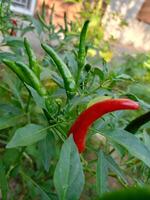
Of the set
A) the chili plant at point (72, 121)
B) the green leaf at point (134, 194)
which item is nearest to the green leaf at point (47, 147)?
the chili plant at point (72, 121)

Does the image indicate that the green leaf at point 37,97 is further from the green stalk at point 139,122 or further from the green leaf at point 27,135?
the green stalk at point 139,122

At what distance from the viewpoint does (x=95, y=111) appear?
705mm

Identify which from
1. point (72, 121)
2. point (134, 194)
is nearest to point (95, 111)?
point (72, 121)

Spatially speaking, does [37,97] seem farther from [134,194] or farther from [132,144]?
[134,194]

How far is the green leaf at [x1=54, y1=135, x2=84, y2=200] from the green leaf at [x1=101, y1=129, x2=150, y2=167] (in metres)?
0.13

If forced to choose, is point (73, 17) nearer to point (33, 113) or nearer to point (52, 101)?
point (33, 113)

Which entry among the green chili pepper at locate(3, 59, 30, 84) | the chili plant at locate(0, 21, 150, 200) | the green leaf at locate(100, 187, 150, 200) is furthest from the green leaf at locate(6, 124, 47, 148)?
the green leaf at locate(100, 187, 150, 200)

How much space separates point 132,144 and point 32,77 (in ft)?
0.76

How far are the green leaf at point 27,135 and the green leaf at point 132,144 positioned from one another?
0.13m

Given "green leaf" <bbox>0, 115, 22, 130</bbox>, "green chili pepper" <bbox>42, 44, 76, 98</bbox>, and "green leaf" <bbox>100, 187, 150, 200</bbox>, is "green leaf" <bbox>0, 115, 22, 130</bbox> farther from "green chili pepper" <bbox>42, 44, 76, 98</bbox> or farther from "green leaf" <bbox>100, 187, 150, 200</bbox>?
"green leaf" <bbox>100, 187, 150, 200</bbox>

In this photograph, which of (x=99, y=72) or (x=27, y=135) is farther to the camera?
(x=99, y=72)

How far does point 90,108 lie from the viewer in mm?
707

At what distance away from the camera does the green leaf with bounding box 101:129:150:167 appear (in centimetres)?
66

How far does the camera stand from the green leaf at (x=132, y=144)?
2.16 ft
